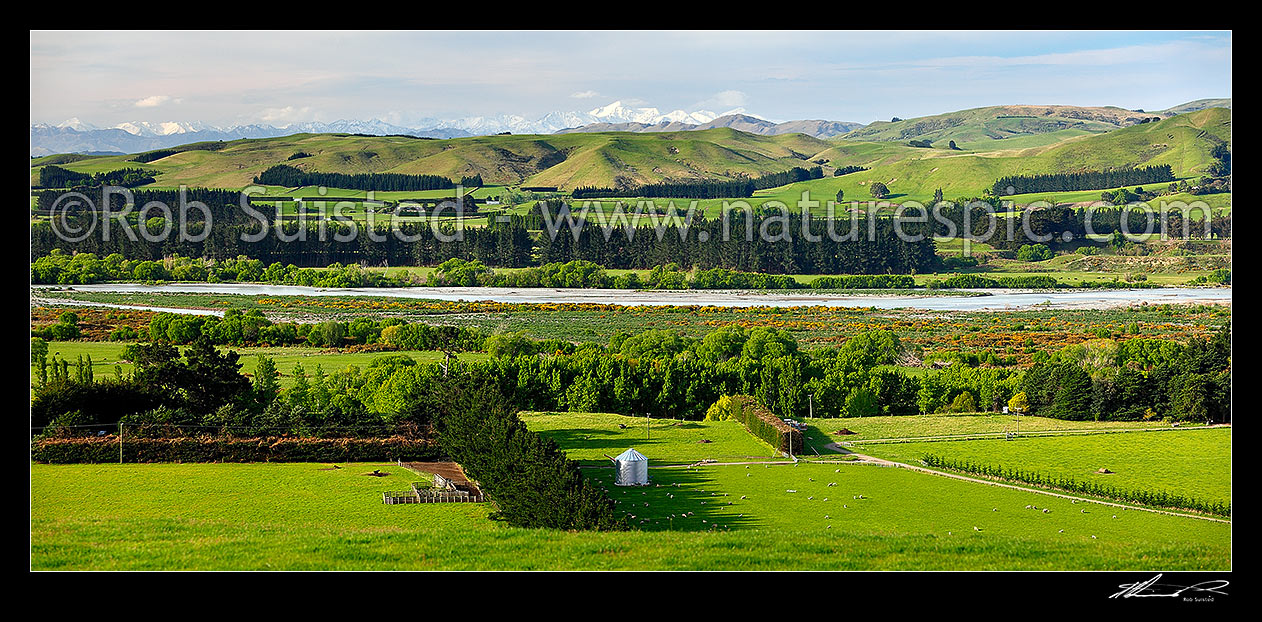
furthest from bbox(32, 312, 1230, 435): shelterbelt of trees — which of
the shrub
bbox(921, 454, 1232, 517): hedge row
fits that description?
the shrub

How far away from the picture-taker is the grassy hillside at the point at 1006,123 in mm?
161250

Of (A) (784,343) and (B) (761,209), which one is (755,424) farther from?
(B) (761,209)

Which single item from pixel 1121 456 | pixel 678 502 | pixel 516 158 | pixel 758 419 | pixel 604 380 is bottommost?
pixel 678 502

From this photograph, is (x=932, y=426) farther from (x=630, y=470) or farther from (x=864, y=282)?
(x=864, y=282)

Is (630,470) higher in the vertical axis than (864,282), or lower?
lower

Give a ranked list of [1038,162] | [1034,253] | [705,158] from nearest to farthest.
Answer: [1034,253], [1038,162], [705,158]

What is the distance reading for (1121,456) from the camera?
768 inches

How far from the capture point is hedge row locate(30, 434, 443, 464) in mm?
17062

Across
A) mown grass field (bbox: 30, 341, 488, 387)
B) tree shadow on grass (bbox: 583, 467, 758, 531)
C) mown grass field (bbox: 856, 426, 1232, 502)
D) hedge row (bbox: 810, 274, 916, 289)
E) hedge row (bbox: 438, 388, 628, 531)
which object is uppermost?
hedge row (bbox: 810, 274, 916, 289)

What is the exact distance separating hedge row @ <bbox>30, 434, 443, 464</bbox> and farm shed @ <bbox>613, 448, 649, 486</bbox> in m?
3.52
